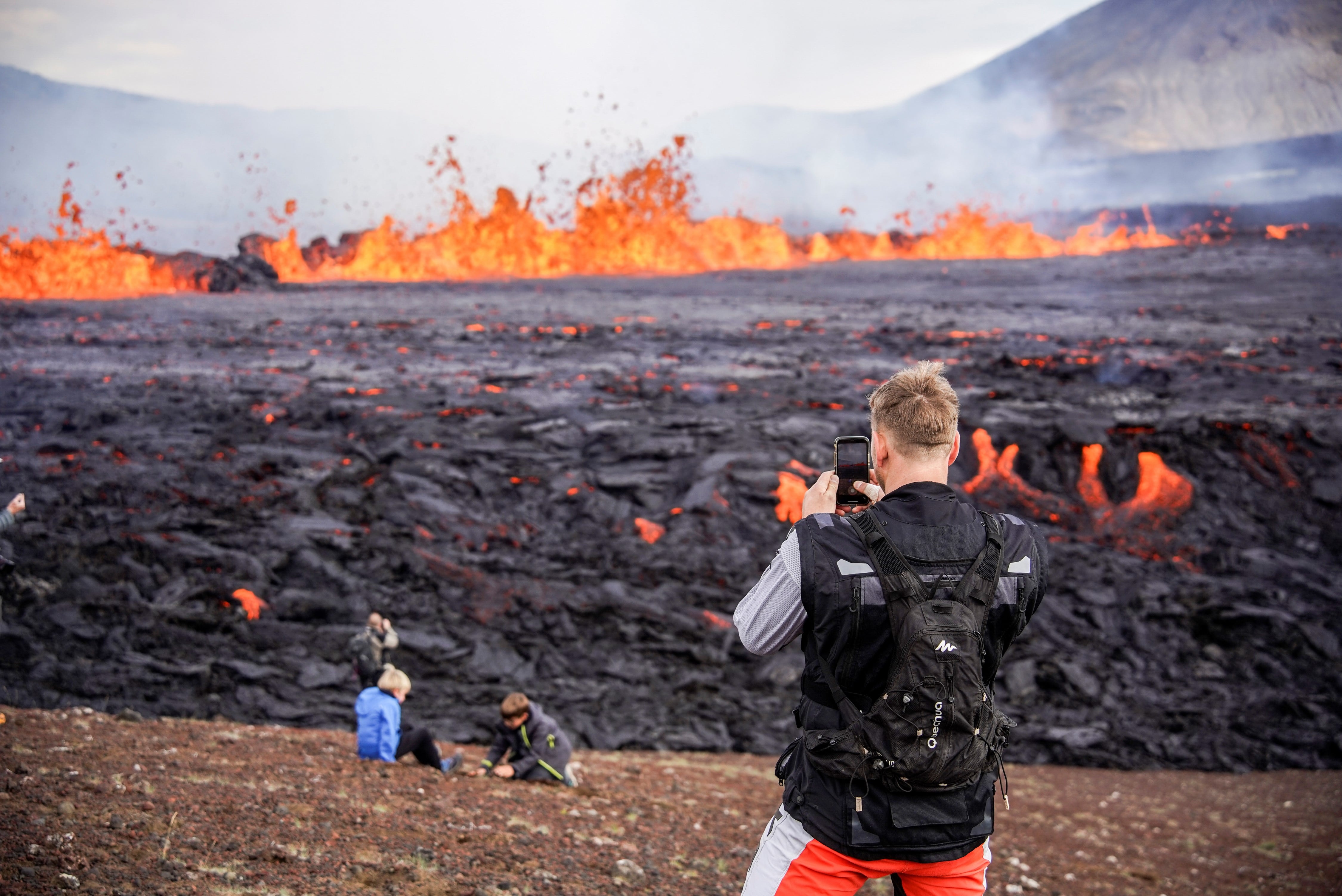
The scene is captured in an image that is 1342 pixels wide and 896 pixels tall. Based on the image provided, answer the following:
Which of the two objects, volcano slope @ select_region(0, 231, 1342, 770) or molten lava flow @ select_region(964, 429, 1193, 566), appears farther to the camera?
molten lava flow @ select_region(964, 429, 1193, 566)

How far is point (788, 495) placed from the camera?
11844 mm

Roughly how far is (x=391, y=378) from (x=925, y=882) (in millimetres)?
13545

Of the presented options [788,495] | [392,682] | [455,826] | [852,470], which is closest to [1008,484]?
[788,495]

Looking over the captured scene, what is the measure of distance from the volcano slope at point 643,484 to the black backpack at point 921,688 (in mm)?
6678

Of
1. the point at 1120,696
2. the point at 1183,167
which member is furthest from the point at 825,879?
the point at 1183,167

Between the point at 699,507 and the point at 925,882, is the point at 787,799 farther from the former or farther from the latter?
the point at 699,507

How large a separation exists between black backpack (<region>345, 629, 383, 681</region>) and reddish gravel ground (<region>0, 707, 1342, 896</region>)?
0.51 metres

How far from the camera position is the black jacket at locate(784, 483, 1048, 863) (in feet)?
5.51

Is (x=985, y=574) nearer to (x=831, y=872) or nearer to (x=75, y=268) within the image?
(x=831, y=872)

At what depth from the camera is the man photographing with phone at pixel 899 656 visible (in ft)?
5.53

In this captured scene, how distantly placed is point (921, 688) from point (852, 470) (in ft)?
1.78

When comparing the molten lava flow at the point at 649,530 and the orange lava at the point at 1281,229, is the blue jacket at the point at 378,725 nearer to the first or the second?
the molten lava flow at the point at 649,530

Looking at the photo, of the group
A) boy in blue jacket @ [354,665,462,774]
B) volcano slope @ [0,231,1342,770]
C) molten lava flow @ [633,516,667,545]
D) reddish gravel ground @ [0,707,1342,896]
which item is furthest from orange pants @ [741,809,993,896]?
molten lava flow @ [633,516,667,545]

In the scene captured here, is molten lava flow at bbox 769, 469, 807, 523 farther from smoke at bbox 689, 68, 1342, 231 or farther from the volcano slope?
smoke at bbox 689, 68, 1342, 231
